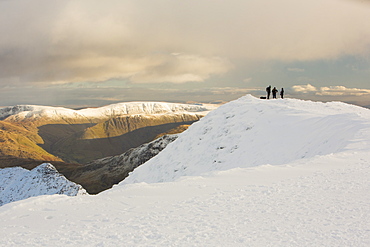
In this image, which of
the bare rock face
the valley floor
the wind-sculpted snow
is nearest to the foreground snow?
the valley floor

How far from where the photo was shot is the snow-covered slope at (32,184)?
9038 centimetres

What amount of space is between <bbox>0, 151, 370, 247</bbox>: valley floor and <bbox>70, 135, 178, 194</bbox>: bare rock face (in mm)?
119568

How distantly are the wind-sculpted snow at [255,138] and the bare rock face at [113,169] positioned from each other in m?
94.6

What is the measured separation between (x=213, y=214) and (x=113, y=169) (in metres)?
166

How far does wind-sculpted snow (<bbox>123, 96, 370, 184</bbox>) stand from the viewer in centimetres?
2236

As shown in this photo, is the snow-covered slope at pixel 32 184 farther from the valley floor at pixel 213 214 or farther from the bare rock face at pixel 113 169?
the valley floor at pixel 213 214

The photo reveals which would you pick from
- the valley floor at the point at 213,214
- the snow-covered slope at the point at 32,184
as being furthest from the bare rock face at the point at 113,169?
the valley floor at the point at 213,214

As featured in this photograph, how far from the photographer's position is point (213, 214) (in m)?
8.62

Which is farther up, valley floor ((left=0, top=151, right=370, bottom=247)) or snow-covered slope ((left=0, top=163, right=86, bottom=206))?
valley floor ((left=0, top=151, right=370, bottom=247))

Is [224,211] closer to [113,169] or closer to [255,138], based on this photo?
[255,138]

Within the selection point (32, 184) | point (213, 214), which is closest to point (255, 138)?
point (213, 214)

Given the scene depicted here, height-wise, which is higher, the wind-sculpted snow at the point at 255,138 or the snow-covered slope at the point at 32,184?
the wind-sculpted snow at the point at 255,138

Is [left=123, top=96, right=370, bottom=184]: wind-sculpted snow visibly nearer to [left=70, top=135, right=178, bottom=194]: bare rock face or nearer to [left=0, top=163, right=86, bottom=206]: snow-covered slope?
[left=0, top=163, right=86, bottom=206]: snow-covered slope

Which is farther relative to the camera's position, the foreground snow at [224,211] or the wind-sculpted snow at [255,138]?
the wind-sculpted snow at [255,138]
